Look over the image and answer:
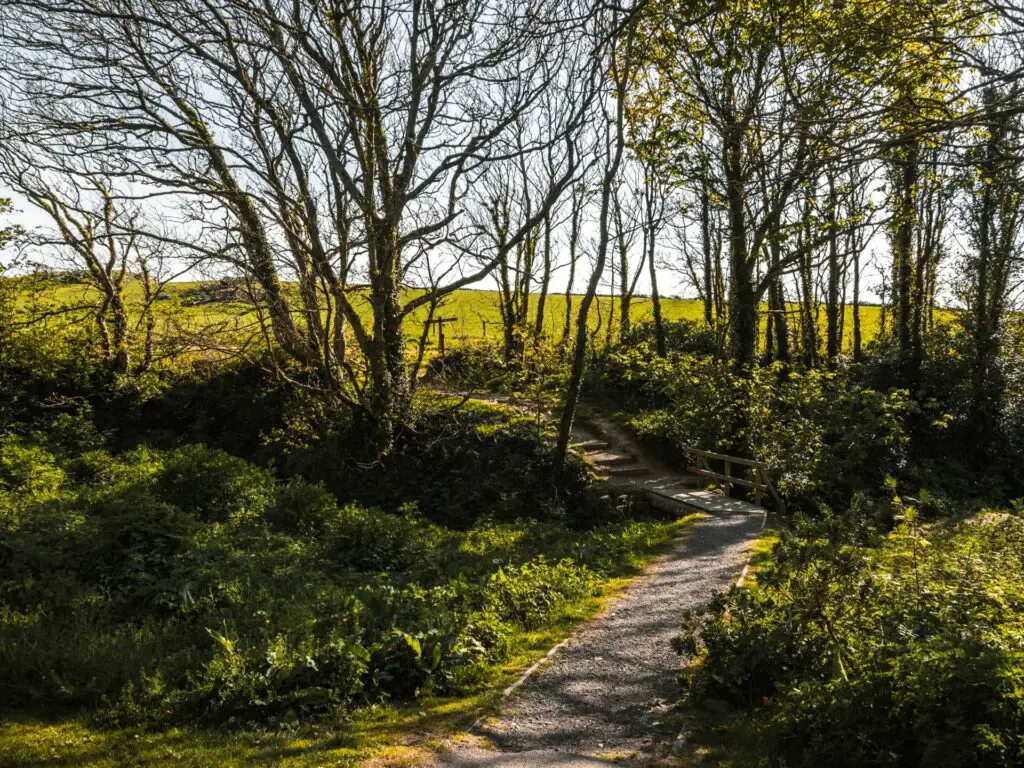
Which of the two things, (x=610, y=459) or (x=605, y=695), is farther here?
(x=610, y=459)

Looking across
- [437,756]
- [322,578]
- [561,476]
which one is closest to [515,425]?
[561,476]

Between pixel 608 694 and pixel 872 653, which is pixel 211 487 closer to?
pixel 608 694

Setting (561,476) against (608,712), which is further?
(561,476)

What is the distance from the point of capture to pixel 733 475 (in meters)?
14.6

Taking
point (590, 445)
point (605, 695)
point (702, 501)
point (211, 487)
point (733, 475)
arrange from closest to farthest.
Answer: point (605, 695), point (211, 487), point (702, 501), point (733, 475), point (590, 445)

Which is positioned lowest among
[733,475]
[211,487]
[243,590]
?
[733,475]

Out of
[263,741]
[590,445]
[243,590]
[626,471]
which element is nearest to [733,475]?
[626,471]

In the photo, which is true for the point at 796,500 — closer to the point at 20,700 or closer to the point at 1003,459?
the point at 1003,459

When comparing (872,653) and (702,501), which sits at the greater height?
(872,653)

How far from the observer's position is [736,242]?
14.6m

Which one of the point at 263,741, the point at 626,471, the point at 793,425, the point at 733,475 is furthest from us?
the point at 626,471

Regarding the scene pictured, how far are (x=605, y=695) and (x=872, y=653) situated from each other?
218 cm

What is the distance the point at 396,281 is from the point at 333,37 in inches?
189

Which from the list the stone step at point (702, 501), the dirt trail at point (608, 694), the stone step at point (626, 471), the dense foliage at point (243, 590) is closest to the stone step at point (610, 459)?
the stone step at point (626, 471)
